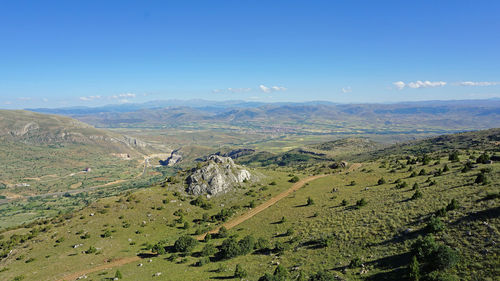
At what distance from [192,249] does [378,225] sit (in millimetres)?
37462

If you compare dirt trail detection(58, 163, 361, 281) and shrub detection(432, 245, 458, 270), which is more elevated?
shrub detection(432, 245, 458, 270)

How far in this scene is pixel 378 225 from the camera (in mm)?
41750

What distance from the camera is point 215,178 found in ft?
299

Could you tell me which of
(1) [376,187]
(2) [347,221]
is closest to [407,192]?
(1) [376,187]

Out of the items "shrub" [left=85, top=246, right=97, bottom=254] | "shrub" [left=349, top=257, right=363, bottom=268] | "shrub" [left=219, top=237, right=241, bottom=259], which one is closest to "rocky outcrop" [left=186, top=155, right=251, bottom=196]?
"shrub" [left=85, top=246, right=97, bottom=254]

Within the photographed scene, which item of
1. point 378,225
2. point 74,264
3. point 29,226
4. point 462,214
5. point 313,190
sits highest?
point 462,214

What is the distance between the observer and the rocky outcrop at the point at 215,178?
3511 inches

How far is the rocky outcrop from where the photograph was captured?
89.2 meters

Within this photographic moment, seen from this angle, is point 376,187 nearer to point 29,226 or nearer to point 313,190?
point 313,190

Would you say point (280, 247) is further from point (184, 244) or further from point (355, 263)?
point (184, 244)

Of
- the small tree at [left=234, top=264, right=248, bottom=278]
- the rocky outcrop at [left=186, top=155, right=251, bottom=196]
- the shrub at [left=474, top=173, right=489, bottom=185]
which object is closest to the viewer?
the small tree at [left=234, top=264, right=248, bottom=278]

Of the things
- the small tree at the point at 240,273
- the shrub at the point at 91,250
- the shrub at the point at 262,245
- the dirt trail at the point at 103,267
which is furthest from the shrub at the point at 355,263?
the shrub at the point at 91,250

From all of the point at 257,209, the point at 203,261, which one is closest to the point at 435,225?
Answer: the point at 203,261

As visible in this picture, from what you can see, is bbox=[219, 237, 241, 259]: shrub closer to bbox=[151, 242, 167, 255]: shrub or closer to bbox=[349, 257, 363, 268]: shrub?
bbox=[151, 242, 167, 255]: shrub
